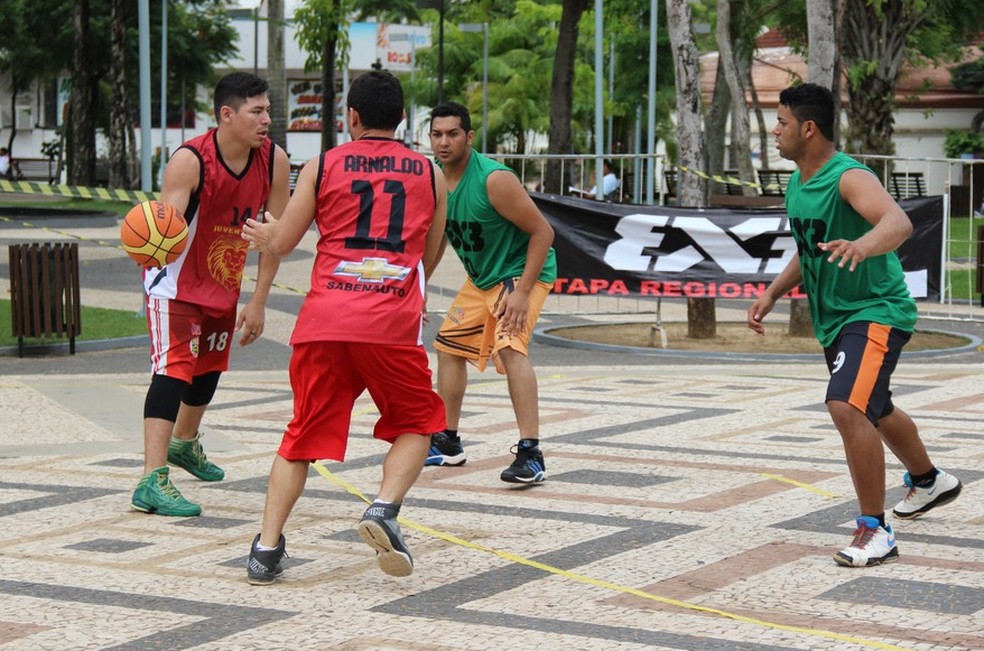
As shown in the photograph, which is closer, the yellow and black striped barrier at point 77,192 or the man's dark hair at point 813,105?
the man's dark hair at point 813,105

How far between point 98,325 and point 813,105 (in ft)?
35.8

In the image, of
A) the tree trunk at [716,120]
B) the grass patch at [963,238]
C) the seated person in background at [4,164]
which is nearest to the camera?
the grass patch at [963,238]

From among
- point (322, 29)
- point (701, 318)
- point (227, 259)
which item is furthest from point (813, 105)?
point (322, 29)

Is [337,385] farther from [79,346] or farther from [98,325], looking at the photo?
[98,325]

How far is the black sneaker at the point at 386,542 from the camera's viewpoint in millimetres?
6129

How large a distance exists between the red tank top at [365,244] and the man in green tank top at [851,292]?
5.24 ft

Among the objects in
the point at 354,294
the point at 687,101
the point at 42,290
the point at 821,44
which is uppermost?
the point at 821,44

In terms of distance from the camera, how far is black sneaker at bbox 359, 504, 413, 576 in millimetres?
6129

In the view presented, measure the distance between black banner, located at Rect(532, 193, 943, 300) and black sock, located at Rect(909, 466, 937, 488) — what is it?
26.0 feet

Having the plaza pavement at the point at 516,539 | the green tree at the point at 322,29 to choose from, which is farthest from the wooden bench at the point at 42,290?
the green tree at the point at 322,29

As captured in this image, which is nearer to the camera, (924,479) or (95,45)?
(924,479)

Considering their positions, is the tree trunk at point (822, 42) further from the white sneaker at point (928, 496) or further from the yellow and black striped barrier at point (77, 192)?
the white sneaker at point (928, 496)

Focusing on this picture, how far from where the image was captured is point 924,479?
752cm

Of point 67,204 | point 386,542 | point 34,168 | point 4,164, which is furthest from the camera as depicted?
point 34,168
